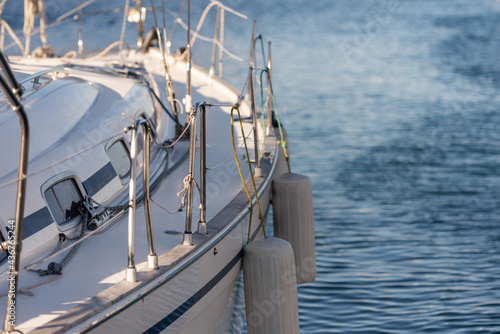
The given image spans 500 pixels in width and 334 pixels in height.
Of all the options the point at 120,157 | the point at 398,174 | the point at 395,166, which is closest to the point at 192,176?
the point at 120,157

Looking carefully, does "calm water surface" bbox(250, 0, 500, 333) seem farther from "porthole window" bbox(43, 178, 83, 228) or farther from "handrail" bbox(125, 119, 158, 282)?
"handrail" bbox(125, 119, 158, 282)

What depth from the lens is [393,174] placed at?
10.3 m

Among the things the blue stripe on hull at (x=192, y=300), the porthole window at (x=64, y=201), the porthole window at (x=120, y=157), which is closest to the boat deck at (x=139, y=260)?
the blue stripe on hull at (x=192, y=300)

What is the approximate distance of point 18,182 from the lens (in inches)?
127

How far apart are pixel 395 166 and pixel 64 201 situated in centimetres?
696

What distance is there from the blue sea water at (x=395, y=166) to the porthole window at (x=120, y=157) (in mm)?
2142

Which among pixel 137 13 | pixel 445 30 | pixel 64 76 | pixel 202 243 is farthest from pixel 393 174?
pixel 445 30

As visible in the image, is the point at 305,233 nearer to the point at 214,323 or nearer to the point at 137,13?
the point at 214,323

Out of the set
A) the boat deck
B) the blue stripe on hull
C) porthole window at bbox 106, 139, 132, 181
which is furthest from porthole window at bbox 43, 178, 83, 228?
the blue stripe on hull

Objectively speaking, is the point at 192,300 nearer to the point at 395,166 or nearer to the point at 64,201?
the point at 64,201

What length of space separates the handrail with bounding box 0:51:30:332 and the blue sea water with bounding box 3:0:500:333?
334cm

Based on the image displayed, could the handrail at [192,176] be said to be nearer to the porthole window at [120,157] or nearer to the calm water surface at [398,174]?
the porthole window at [120,157]

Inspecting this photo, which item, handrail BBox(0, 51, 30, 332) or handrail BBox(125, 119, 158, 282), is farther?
handrail BBox(125, 119, 158, 282)

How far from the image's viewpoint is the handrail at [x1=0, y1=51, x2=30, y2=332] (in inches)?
120
